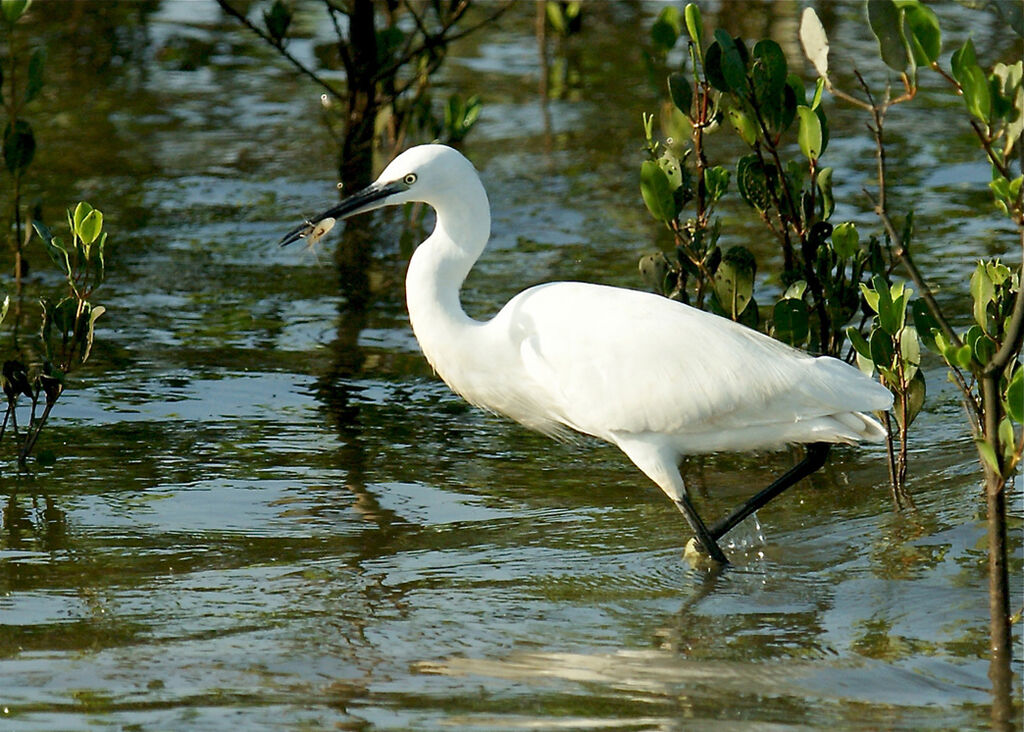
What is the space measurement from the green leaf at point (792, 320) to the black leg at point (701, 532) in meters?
0.87

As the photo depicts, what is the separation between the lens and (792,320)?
5527 mm

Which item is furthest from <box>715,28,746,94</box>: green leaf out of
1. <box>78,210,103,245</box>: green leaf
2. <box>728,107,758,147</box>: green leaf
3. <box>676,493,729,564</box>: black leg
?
<box>78,210,103,245</box>: green leaf

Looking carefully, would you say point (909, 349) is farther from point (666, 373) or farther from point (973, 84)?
point (973, 84)

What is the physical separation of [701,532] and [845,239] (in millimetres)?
1197

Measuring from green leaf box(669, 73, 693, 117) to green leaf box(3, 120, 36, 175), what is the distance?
3207 mm

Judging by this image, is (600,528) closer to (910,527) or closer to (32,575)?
(910,527)

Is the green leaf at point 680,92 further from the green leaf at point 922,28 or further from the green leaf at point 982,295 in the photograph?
the green leaf at point 922,28

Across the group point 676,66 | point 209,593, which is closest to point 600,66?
point 676,66

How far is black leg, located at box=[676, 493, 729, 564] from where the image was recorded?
4.99 meters

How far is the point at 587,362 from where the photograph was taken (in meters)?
5.07

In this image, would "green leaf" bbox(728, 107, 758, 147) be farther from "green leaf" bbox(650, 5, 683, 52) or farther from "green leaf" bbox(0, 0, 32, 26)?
"green leaf" bbox(0, 0, 32, 26)

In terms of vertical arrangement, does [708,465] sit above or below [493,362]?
below

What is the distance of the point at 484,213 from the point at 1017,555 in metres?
2.10

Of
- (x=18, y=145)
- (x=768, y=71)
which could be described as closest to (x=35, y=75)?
(x=18, y=145)
